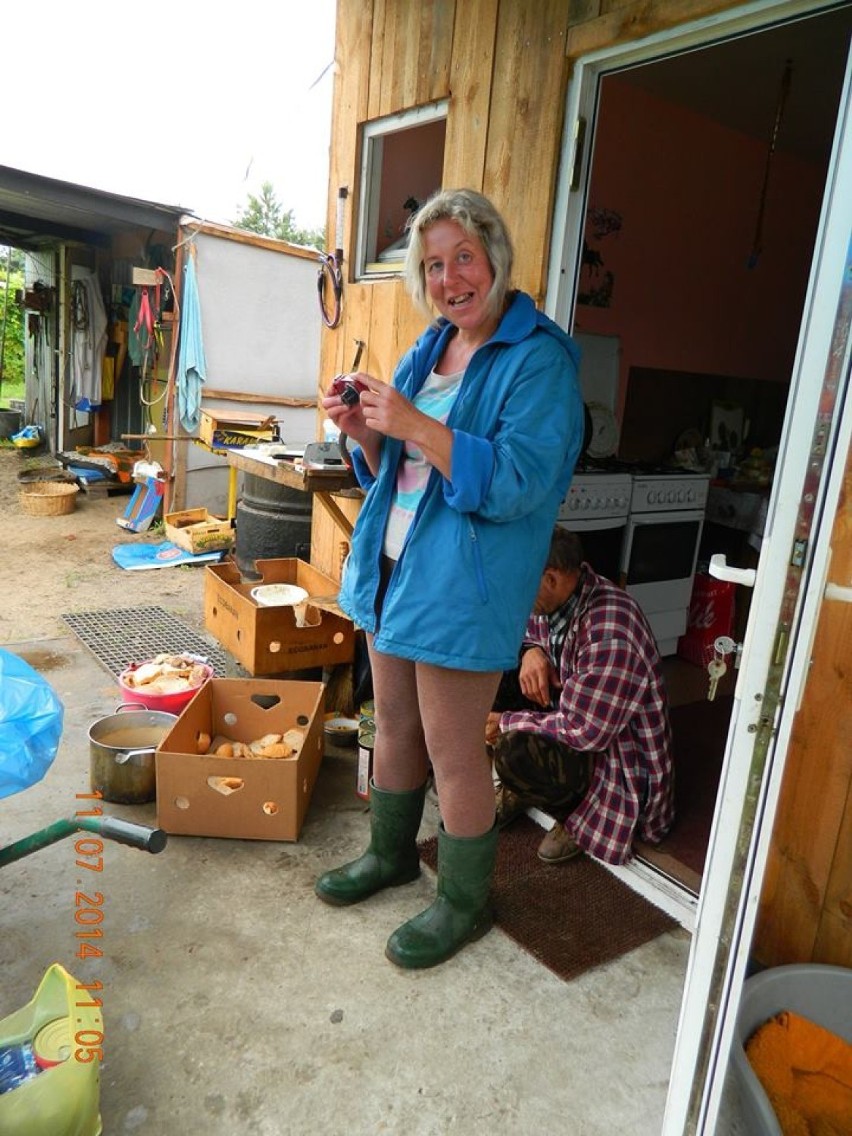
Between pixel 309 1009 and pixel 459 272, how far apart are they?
5.61ft

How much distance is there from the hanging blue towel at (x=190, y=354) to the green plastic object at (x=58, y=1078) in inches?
229

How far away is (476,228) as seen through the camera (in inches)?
66.7

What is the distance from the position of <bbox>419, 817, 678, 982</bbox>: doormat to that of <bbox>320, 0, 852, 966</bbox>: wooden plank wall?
35 centimetres

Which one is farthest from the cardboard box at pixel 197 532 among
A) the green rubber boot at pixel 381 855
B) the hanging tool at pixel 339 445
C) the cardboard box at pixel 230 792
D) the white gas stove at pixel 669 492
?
the green rubber boot at pixel 381 855

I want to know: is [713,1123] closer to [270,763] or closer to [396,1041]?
[396,1041]

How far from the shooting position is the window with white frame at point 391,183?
10.8 feet

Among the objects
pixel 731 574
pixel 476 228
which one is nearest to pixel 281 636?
pixel 476 228

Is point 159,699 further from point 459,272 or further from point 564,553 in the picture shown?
point 459,272

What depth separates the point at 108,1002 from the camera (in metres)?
1.77

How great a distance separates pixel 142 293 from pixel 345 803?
614 cm

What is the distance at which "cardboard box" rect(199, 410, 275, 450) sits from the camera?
16.9 feet

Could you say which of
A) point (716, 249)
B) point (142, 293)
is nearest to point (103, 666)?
point (716, 249)

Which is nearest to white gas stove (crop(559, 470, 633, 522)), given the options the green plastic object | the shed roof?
the green plastic object
